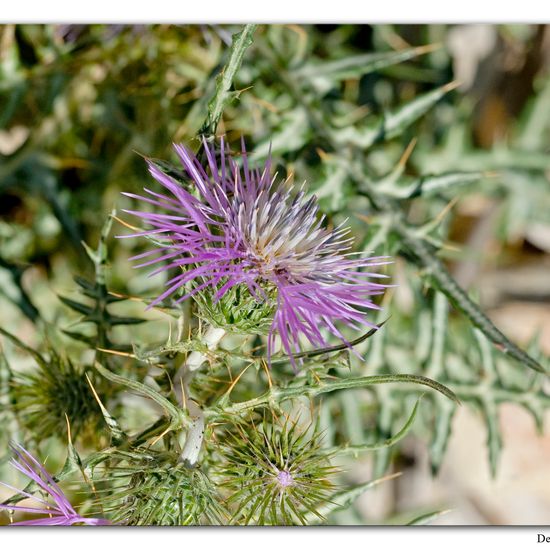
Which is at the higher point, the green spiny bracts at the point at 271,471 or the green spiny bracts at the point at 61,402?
the green spiny bracts at the point at 61,402

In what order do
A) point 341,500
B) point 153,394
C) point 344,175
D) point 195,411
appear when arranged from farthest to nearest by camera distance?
point 344,175 → point 341,500 → point 195,411 → point 153,394

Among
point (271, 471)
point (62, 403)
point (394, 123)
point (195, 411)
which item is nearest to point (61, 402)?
point (62, 403)

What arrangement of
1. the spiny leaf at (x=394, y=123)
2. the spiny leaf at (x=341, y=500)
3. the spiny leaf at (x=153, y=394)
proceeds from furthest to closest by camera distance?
the spiny leaf at (x=394, y=123)
the spiny leaf at (x=341, y=500)
the spiny leaf at (x=153, y=394)

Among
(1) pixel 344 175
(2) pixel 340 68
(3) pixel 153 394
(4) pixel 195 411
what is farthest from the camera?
(2) pixel 340 68

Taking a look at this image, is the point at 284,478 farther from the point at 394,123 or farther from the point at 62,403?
the point at 394,123

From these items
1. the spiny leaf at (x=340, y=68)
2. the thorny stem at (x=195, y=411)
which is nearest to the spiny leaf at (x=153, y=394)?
the thorny stem at (x=195, y=411)

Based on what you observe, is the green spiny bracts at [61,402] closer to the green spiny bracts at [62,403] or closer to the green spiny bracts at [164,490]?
the green spiny bracts at [62,403]

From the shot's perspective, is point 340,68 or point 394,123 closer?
point 394,123
